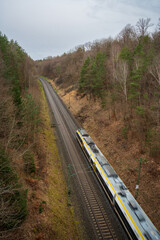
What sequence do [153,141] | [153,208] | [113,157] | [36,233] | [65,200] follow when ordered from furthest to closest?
[113,157] < [153,141] < [65,200] < [153,208] < [36,233]

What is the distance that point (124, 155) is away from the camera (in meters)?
27.7

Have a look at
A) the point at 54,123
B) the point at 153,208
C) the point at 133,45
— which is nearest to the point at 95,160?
the point at 153,208

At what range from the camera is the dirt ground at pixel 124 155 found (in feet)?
64.8

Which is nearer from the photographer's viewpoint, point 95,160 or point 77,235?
point 77,235

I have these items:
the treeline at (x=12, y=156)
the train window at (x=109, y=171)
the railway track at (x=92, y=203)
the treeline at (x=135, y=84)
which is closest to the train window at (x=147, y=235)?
the railway track at (x=92, y=203)

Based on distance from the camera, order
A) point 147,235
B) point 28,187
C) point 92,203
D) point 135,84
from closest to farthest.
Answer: point 147,235 → point 28,187 → point 92,203 → point 135,84

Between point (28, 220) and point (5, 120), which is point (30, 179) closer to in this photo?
point (28, 220)

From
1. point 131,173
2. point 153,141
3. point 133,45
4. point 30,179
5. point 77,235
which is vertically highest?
point 133,45

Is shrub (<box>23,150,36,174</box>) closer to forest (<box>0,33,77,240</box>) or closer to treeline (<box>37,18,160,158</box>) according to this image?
forest (<box>0,33,77,240</box>)

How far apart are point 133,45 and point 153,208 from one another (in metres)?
39.9

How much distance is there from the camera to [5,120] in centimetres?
1930

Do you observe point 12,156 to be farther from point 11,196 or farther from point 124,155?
point 124,155

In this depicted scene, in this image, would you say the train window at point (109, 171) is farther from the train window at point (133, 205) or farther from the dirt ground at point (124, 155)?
the dirt ground at point (124, 155)

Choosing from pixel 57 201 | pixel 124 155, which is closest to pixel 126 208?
pixel 57 201
